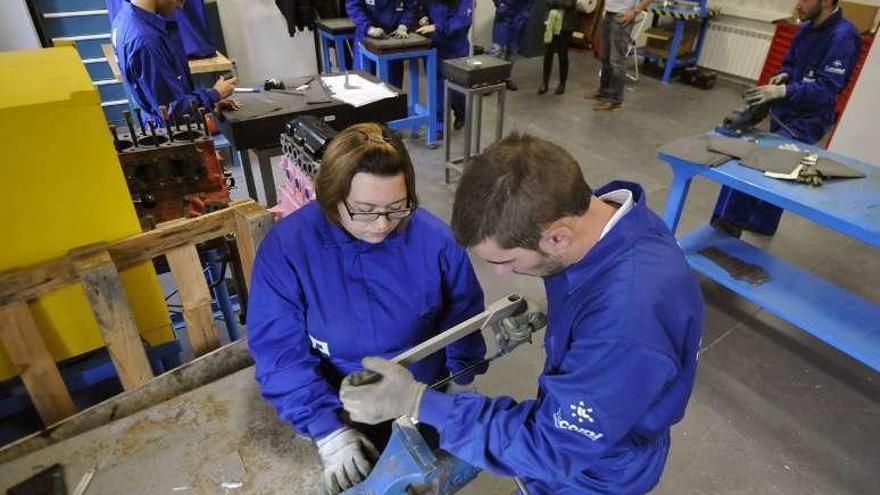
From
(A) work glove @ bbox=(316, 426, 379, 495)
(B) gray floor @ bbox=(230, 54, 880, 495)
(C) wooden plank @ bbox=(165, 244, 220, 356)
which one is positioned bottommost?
(B) gray floor @ bbox=(230, 54, 880, 495)

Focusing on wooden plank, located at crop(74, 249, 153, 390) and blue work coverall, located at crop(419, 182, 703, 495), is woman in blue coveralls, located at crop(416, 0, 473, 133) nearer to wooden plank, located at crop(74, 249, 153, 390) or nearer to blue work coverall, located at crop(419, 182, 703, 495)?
wooden plank, located at crop(74, 249, 153, 390)

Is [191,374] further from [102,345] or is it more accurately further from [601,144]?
[601,144]

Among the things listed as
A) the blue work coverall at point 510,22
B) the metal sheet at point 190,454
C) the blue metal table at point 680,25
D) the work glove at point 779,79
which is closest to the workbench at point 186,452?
the metal sheet at point 190,454

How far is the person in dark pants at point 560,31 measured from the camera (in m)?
5.29

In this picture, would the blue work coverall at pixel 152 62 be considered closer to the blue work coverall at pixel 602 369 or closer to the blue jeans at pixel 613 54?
the blue work coverall at pixel 602 369

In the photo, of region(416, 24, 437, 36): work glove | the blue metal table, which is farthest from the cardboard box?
region(416, 24, 437, 36): work glove

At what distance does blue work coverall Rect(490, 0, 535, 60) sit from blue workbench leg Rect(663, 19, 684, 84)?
5.18 feet

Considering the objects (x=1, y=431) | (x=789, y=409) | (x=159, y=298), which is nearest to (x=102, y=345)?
(x=159, y=298)

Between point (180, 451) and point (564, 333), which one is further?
point (180, 451)

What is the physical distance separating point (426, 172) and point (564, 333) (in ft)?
10.5

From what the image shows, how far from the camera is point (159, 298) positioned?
4.94 ft

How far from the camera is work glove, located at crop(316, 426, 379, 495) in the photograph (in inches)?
44.7

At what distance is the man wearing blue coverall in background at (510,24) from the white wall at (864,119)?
2.93 metres

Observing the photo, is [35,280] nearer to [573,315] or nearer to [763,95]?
[573,315]
